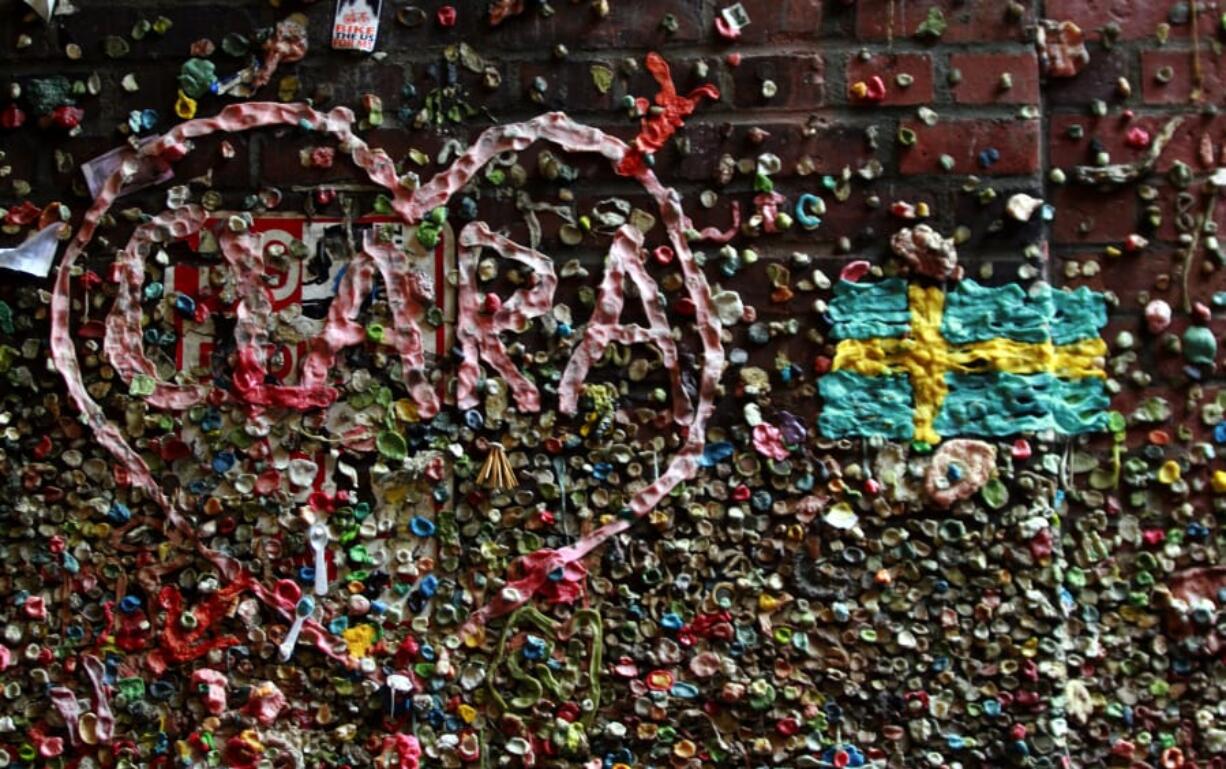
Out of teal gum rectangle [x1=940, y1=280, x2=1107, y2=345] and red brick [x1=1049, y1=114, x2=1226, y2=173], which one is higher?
red brick [x1=1049, y1=114, x2=1226, y2=173]

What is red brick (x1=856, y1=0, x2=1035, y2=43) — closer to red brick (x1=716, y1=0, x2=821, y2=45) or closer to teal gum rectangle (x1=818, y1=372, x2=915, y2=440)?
red brick (x1=716, y1=0, x2=821, y2=45)

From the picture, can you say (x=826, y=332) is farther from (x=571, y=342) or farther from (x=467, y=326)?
(x=467, y=326)

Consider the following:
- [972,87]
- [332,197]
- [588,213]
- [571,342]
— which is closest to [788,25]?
[972,87]

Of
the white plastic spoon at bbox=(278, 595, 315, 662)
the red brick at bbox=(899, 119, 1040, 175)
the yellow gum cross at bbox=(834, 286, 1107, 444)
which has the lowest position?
the white plastic spoon at bbox=(278, 595, 315, 662)

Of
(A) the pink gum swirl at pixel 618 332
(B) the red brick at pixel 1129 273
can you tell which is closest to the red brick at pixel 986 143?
(B) the red brick at pixel 1129 273

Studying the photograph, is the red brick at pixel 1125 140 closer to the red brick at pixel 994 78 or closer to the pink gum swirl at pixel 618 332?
the red brick at pixel 994 78

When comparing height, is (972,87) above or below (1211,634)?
above

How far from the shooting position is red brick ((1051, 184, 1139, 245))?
1.58m

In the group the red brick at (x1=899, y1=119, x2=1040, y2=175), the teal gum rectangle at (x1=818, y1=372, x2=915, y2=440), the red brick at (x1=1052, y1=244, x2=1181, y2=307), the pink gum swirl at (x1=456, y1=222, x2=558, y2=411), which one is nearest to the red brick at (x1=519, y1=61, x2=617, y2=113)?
the pink gum swirl at (x1=456, y1=222, x2=558, y2=411)

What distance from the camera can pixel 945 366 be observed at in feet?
5.08

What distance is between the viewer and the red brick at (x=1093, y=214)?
158cm

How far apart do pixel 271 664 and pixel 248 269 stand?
1.65 feet

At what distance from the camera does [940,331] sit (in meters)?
1.55

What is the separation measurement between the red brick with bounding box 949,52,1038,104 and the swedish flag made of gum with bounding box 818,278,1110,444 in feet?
0.78
